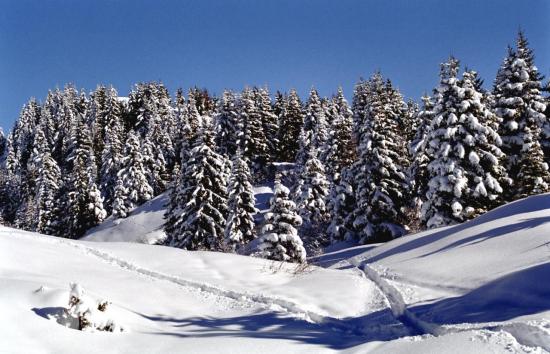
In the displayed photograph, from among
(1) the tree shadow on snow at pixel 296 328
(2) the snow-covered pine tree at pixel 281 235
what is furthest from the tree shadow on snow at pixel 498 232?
(2) the snow-covered pine tree at pixel 281 235

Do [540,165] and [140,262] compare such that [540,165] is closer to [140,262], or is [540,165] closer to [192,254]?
[192,254]

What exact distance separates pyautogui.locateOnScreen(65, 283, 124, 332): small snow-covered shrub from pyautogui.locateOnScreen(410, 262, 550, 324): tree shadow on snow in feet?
25.4

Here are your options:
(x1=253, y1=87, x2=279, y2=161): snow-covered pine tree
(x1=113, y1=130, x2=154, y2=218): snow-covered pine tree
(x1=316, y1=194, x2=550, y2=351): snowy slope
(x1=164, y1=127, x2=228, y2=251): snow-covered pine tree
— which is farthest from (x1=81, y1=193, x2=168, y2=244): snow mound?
(x1=316, y1=194, x2=550, y2=351): snowy slope

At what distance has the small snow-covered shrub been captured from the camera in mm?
9102

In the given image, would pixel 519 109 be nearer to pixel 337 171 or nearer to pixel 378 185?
pixel 378 185

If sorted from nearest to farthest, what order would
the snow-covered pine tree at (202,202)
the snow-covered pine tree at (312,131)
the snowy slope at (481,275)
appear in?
the snowy slope at (481,275), the snow-covered pine tree at (202,202), the snow-covered pine tree at (312,131)

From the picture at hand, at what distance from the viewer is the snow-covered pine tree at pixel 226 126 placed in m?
67.4

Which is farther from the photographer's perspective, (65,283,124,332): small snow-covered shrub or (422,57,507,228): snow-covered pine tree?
(422,57,507,228): snow-covered pine tree

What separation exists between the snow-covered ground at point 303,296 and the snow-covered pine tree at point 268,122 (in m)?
48.3

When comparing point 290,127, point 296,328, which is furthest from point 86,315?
point 290,127

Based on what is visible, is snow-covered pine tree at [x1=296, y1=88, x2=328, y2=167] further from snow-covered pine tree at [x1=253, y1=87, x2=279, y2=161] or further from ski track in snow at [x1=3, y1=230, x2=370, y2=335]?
ski track in snow at [x1=3, y1=230, x2=370, y2=335]

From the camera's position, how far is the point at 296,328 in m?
11.4

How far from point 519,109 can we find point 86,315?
3334 cm

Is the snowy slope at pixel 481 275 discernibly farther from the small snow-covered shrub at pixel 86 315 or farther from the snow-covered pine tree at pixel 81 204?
the snow-covered pine tree at pixel 81 204
